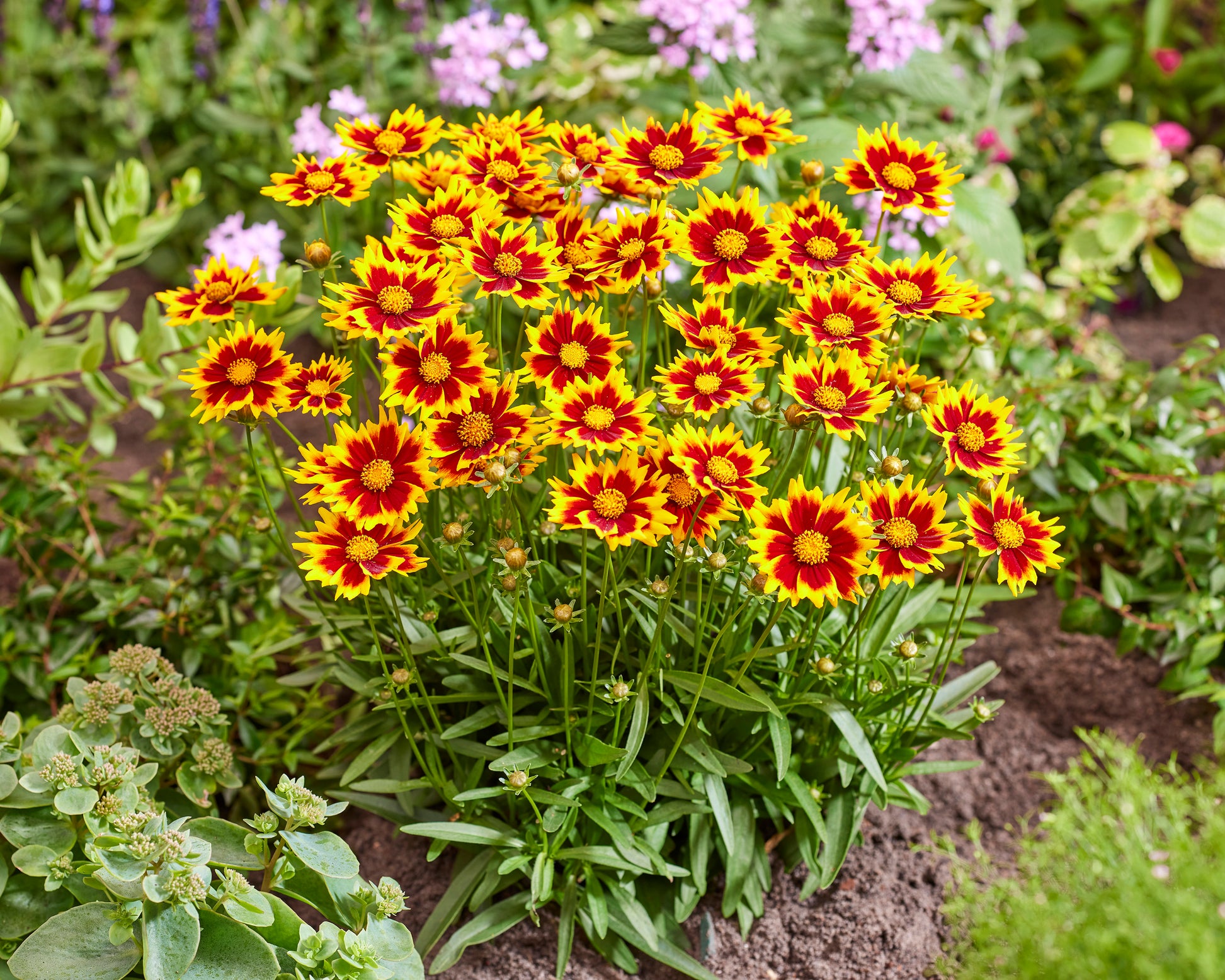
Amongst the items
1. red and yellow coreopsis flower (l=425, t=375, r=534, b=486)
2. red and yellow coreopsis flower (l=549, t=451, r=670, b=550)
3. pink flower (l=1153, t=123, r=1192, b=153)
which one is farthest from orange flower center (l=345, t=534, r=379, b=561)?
pink flower (l=1153, t=123, r=1192, b=153)

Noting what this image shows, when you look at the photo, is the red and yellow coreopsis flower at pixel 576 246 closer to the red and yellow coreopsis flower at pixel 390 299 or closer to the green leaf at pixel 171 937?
the red and yellow coreopsis flower at pixel 390 299

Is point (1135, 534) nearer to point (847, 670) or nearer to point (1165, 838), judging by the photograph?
point (1165, 838)

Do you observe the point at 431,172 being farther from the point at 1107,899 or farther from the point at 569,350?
the point at 1107,899

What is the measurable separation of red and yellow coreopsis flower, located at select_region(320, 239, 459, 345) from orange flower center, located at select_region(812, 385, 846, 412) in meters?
0.41

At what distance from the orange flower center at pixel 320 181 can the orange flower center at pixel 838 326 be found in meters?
0.62

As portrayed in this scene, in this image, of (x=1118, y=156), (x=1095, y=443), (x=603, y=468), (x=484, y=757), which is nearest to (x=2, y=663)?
(x=484, y=757)

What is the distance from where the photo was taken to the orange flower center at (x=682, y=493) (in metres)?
1.11

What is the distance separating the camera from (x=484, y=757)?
1422 mm

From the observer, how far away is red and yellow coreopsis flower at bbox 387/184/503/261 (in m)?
1.21

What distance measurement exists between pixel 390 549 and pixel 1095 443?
1.65m

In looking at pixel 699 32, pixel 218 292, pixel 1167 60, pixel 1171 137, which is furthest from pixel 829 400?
pixel 1167 60

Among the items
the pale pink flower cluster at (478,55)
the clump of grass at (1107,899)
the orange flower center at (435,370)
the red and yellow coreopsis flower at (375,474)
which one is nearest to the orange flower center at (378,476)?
the red and yellow coreopsis flower at (375,474)

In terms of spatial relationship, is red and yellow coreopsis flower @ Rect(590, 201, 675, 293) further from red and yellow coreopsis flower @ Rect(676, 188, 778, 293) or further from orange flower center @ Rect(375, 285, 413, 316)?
orange flower center @ Rect(375, 285, 413, 316)

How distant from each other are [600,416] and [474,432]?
0.49 feet
